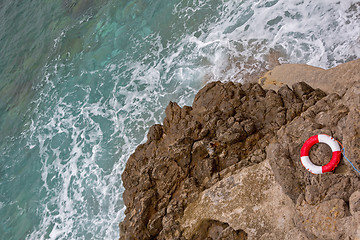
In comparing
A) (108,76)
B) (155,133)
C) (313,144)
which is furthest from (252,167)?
(108,76)

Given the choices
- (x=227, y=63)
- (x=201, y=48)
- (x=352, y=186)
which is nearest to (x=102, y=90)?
(x=201, y=48)

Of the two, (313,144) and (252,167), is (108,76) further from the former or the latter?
(313,144)

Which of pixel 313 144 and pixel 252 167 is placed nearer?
pixel 313 144

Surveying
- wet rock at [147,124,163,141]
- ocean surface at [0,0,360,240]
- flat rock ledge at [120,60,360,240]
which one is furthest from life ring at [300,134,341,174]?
ocean surface at [0,0,360,240]

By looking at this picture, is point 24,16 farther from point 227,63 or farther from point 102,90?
point 227,63

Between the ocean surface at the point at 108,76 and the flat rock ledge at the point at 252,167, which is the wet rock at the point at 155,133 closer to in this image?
the flat rock ledge at the point at 252,167
